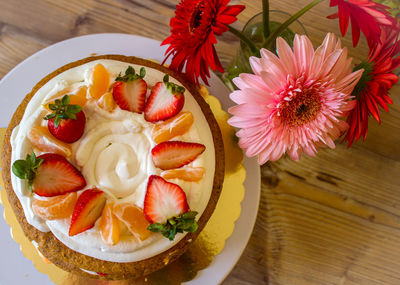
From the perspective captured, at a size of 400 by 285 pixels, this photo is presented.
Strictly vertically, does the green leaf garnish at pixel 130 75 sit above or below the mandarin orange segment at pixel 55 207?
above

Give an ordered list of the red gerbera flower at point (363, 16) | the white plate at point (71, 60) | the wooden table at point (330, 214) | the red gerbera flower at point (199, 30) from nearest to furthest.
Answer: the red gerbera flower at point (363, 16) < the red gerbera flower at point (199, 30) < the white plate at point (71, 60) < the wooden table at point (330, 214)

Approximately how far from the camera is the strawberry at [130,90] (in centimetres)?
124

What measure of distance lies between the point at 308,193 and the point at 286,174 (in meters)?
0.13

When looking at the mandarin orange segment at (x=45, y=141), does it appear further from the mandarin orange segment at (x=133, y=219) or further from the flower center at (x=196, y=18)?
the flower center at (x=196, y=18)

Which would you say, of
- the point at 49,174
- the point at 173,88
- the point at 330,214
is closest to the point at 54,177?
the point at 49,174

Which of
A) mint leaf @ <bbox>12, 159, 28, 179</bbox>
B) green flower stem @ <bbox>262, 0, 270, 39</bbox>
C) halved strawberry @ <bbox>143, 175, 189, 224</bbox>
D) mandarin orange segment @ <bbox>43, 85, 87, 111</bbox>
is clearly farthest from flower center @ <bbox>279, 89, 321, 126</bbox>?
mint leaf @ <bbox>12, 159, 28, 179</bbox>

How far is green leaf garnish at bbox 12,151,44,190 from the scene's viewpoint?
1.10 meters

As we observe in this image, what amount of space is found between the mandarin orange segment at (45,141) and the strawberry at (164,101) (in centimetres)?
31

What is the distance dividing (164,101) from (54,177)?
442 mm

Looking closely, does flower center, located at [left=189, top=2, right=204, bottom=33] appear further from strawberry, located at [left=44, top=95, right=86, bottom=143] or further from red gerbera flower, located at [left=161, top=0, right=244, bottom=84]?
strawberry, located at [left=44, top=95, right=86, bottom=143]

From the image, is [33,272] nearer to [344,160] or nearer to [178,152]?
[178,152]

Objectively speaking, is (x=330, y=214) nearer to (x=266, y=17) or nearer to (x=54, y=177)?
(x=266, y=17)

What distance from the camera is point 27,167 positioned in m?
1.12

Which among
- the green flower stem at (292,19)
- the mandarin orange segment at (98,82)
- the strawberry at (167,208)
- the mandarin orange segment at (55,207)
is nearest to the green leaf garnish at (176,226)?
the strawberry at (167,208)
